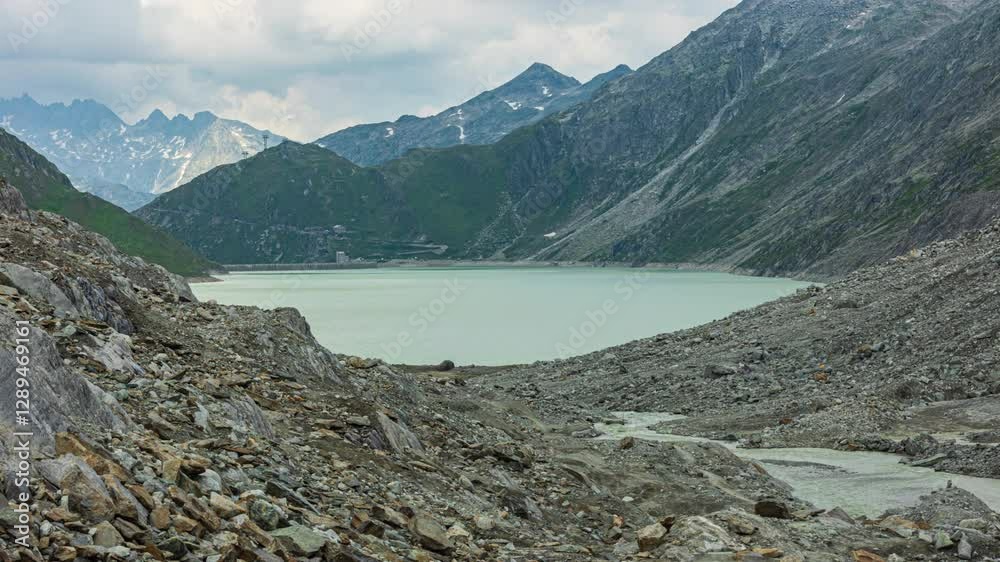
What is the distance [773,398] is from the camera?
5128 cm

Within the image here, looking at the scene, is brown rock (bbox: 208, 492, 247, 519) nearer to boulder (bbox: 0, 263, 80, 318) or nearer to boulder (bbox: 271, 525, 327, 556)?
boulder (bbox: 271, 525, 327, 556)

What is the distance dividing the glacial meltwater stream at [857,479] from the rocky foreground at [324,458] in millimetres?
1732

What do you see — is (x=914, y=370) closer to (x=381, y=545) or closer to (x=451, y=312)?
(x=381, y=545)

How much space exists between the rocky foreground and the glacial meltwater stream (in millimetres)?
1732

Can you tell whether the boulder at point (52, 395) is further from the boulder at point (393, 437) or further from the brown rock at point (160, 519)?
the boulder at point (393, 437)

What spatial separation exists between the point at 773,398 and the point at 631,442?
720 inches

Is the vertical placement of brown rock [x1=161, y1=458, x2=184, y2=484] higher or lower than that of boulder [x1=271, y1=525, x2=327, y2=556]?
higher

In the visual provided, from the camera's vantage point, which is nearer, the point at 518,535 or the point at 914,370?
the point at 518,535

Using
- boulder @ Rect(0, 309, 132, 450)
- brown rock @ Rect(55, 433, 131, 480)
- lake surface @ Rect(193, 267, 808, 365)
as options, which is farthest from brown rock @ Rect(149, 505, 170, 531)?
lake surface @ Rect(193, 267, 808, 365)

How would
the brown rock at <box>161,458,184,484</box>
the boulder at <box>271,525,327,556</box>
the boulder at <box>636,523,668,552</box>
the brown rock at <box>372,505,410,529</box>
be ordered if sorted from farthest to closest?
1. the boulder at <box>636,523,668,552</box>
2. the brown rock at <box>372,505,410,529</box>
3. the brown rock at <box>161,458,184,484</box>
4. the boulder at <box>271,525,327,556</box>

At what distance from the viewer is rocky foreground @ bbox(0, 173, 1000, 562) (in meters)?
13.3

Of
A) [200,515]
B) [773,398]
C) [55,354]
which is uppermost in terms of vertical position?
[55,354]

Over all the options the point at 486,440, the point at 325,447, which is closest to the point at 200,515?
the point at 325,447

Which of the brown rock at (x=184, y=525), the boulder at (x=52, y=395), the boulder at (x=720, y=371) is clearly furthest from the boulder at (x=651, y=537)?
the boulder at (x=720, y=371)
